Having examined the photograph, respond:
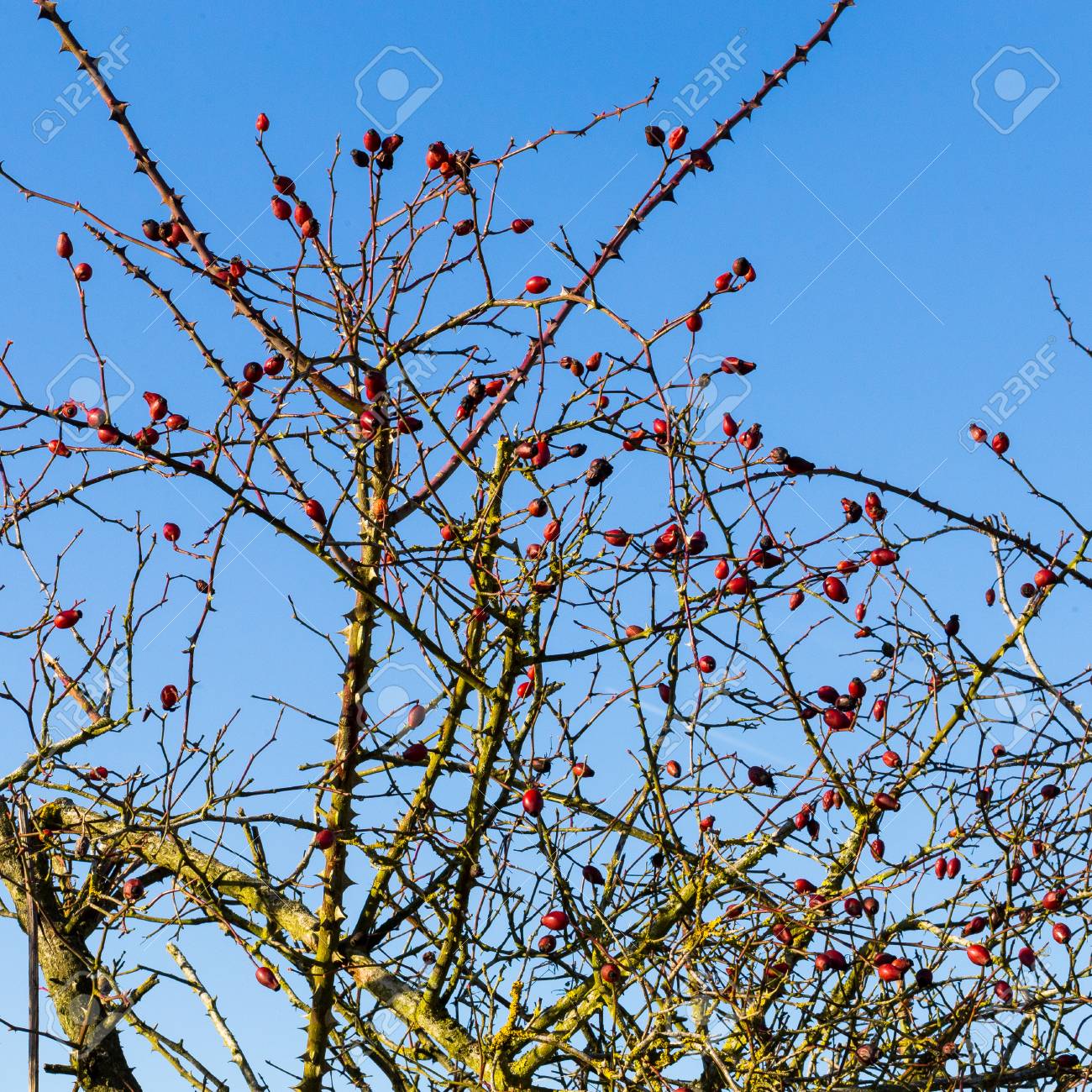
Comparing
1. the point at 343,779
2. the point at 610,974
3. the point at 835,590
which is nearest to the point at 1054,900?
the point at 835,590

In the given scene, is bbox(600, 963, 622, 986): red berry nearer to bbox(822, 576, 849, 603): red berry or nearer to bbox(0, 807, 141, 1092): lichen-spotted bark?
bbox(822, 576, 849, 603): red berry

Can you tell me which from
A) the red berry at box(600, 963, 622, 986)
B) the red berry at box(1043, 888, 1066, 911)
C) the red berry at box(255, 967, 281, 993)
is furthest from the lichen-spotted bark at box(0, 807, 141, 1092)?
the red berry at box(1043, 888, 1066, 911)

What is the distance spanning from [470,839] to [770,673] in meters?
0.94

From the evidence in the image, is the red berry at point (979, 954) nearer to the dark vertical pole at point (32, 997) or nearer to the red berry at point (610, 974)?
the red berry at point (610, 974)

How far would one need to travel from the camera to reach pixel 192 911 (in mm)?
3555

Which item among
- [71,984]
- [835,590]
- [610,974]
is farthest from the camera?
[71,984]

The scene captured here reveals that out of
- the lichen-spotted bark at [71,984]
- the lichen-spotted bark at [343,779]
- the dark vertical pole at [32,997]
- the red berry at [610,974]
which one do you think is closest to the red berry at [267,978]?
the lichen-spotted bark at [343,779]

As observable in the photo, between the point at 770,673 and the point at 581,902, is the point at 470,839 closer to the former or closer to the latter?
the point at 581,902

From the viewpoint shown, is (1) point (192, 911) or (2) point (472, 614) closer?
(2) point (472, 614)

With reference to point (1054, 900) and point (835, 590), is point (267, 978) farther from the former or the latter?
point (1054, 900)

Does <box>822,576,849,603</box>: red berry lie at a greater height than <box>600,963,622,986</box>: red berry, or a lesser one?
greater

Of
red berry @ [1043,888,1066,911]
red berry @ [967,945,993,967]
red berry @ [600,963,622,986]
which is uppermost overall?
red berry @ [600,963,622,986]

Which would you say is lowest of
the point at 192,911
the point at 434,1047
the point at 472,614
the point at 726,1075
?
the point at 726,1075

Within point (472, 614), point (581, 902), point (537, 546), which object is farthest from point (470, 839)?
point (537, 546)
